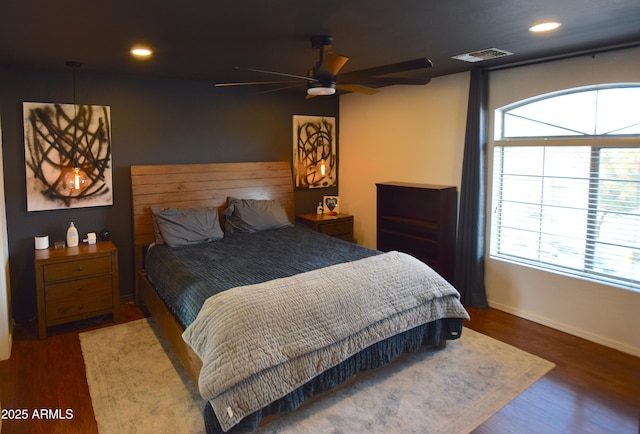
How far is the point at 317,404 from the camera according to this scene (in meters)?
2.65

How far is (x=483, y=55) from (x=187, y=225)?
10.0ft

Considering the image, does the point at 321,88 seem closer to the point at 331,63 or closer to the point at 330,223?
the point at 331,63

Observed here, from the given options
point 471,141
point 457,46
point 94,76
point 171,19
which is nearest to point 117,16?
point 171,19

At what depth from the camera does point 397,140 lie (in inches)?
197

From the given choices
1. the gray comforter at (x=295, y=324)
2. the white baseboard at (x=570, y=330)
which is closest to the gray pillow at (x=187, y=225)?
the gray comforter at (x=295, y=324)

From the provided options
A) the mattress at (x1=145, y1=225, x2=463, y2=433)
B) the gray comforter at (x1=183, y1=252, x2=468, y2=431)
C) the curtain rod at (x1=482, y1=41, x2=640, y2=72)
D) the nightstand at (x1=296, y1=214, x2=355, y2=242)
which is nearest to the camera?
the gray comforter at (x1=183, y1=252, x2=468, y2=431)

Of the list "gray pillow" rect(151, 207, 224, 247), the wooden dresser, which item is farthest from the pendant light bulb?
the wooden dresser

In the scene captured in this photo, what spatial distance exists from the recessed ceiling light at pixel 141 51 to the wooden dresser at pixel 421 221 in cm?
271

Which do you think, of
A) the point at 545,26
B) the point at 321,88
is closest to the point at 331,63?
the point at 321,88

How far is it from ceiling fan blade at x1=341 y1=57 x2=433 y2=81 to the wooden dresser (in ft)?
5.95

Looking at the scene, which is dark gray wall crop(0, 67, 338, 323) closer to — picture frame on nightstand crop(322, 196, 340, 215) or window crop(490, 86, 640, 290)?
picture frame on nightstand crop(322, 196, 340, 215)

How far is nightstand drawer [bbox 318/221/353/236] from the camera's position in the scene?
16.9ft

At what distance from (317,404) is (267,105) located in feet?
11.7

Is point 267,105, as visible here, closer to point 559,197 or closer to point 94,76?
point 94,76
